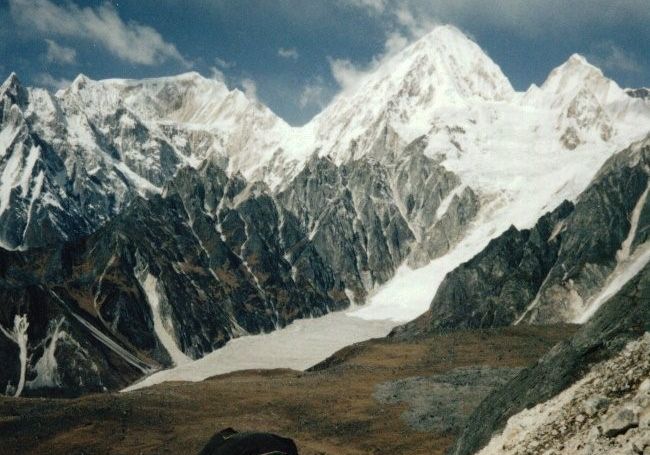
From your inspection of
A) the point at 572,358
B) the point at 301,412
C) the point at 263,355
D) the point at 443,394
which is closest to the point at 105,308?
the point at 263,355

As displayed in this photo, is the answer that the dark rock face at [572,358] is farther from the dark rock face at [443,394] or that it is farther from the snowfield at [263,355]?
the snowfield at [263,355]

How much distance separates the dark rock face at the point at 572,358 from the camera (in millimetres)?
17309

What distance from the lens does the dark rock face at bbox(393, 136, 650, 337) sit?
5241 inches

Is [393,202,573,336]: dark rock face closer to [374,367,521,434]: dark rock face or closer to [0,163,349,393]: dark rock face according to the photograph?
[0,163,349,393]: dark rock face

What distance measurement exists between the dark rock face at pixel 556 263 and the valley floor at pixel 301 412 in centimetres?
6963

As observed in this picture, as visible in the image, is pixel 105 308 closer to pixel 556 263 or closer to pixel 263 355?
pixel 263 355

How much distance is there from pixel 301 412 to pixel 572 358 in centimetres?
3354

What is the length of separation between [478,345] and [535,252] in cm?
9627

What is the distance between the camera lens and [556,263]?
511ft

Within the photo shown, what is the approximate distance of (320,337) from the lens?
192 meters

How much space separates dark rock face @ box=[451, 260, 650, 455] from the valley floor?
1502cm

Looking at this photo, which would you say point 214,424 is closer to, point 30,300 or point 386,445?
point 386,445

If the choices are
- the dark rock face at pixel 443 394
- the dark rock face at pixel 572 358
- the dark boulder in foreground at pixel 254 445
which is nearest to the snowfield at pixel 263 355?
the dark rock face at pixel 443 394

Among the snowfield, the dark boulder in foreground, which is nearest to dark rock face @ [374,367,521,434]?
the dark boulder in foreground
